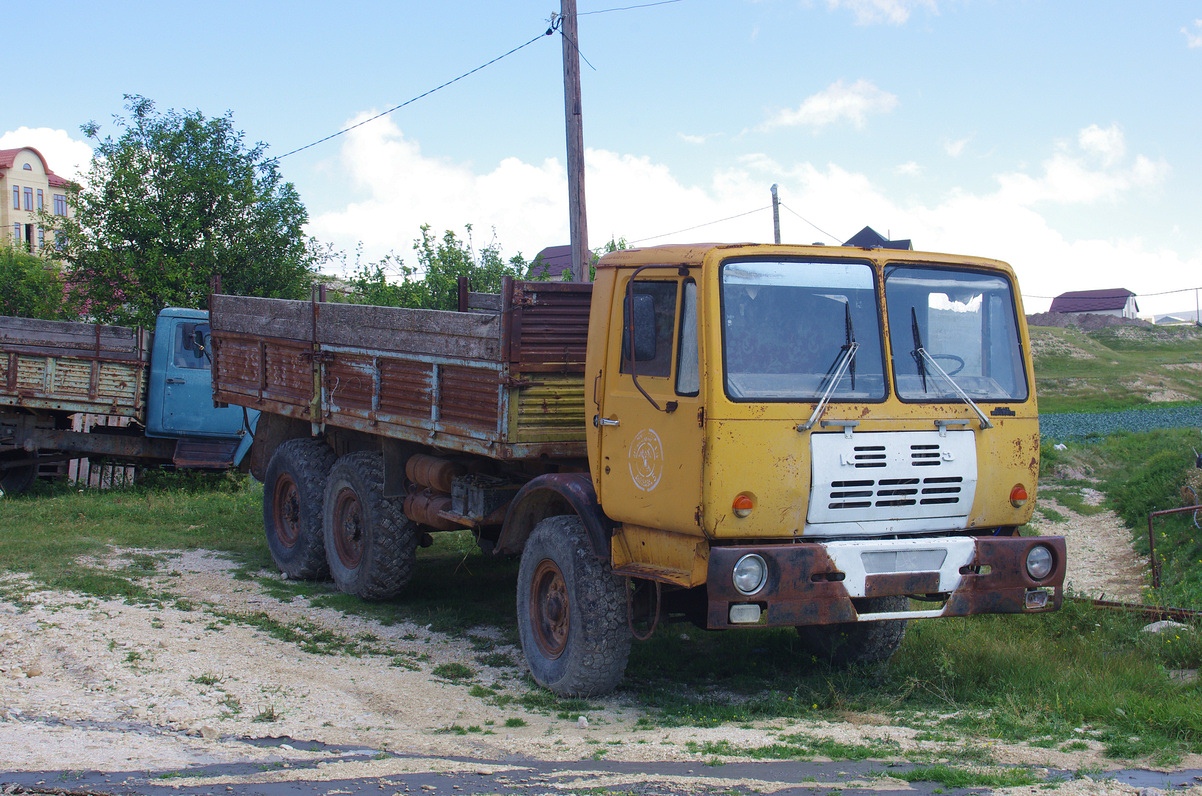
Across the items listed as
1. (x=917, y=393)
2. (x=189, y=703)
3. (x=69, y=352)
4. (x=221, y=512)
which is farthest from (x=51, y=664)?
(x=69, y=352)

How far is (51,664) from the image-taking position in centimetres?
675

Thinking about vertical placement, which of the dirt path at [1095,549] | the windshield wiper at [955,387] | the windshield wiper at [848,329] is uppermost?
the windshield wiper at [848,329]

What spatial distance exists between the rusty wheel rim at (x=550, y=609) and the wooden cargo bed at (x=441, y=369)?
757 millimetres

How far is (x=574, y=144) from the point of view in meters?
12.3

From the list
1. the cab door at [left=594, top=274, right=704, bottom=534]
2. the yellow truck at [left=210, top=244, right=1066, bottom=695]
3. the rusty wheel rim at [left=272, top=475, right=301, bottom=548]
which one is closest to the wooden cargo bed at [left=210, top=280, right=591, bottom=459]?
the yellow truck at [left=210, top=244, right=1066, bottom=695]

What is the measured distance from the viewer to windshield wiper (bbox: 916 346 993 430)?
5.89 metres

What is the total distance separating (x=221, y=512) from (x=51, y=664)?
6928 mm

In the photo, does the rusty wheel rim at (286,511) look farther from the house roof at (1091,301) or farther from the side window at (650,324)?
the house roof at (1091,301)

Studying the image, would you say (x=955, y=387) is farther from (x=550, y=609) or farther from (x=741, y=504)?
(x=550, y=609)

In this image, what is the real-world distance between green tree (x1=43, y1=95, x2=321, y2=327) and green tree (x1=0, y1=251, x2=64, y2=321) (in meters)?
2.89

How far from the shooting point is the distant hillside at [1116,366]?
4231 centimetres

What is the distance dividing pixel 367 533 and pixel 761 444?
14.4 feet

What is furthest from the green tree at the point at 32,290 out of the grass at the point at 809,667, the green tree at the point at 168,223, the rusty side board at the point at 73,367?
the grass at the point at 809,667

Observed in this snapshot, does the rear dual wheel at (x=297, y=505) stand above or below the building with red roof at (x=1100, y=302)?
below
